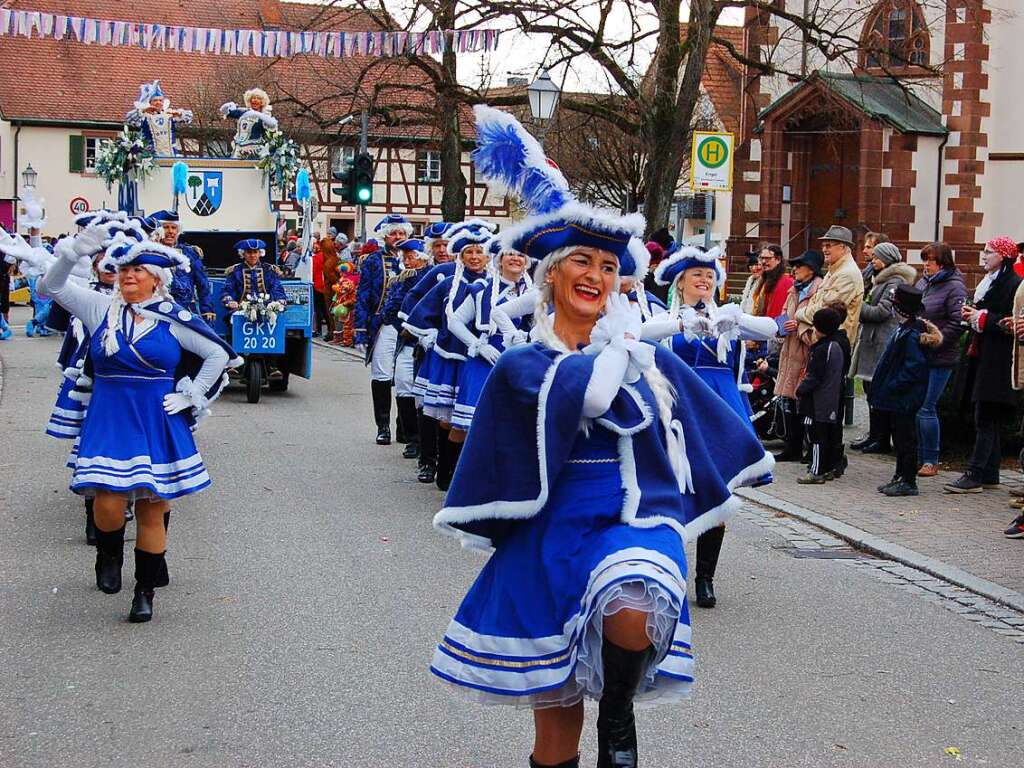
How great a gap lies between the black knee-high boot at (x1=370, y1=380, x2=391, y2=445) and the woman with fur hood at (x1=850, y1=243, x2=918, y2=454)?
4.34 metres

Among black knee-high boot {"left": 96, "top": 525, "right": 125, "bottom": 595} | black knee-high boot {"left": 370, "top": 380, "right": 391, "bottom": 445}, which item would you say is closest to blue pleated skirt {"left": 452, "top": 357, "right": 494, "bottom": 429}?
black knee-high boot {"left": 96, "top": 525, "right": 125, "bottom": 595}

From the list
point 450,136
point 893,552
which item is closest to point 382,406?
point 893,552

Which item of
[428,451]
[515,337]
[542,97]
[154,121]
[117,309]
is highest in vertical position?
[542,97]

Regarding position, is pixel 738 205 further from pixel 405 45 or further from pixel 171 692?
pixel 171 692

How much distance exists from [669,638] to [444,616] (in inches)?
132

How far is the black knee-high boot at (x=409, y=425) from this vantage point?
12.7 metres

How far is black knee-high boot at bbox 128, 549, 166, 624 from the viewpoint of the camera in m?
6.80

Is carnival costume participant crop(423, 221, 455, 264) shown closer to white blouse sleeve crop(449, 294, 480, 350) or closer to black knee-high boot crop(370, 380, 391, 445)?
black knee-high boot crop(370, 380, 391, 445)

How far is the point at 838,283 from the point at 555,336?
8779 millimetres

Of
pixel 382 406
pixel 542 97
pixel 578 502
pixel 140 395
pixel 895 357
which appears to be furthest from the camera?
pixel 542 97

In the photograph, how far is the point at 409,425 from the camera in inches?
511

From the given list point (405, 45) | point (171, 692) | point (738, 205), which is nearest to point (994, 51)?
point (738, 205)

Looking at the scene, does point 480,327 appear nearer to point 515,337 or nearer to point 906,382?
point 515,337

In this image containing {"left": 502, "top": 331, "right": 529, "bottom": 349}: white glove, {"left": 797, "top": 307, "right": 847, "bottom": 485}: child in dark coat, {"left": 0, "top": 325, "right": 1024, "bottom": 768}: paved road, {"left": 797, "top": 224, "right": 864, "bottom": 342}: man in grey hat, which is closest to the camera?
{"left": 0, "top": 325, "right": 1024, "bottom": 768}: paved road
